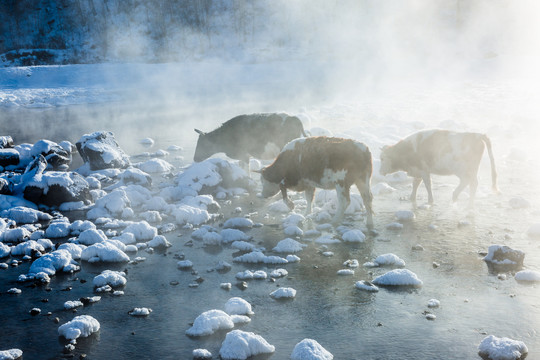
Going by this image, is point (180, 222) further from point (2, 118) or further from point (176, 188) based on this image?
point (2, 118)

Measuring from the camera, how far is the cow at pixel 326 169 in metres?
10.3

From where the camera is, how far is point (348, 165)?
1029 centimetres

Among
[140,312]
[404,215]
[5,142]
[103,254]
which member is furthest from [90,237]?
[5,142]

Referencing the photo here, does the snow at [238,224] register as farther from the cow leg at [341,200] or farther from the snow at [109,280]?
the snow at [109,280]

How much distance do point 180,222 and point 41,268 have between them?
3.10 metres

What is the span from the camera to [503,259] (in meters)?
8.35

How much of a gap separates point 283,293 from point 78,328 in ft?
8.90

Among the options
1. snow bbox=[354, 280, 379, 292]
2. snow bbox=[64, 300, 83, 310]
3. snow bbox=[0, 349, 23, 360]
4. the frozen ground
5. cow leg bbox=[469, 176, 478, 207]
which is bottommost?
the frozen ground

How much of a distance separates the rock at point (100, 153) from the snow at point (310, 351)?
1130cm

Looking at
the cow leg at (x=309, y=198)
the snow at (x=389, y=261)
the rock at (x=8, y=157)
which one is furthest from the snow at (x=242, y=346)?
the rock at (x=8, y=157)

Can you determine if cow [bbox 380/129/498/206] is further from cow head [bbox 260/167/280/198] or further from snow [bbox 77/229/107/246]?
snow [bbox 77/229/107/246]

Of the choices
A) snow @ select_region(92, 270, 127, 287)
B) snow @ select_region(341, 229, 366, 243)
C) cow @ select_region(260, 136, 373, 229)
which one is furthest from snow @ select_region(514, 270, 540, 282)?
snow @ select_region(92, 270, 127, 287)

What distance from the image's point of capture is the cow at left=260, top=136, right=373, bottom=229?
1030cm

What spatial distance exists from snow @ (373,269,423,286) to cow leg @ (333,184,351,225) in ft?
9.35
